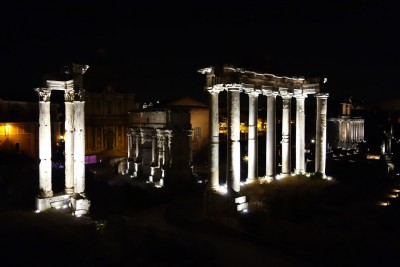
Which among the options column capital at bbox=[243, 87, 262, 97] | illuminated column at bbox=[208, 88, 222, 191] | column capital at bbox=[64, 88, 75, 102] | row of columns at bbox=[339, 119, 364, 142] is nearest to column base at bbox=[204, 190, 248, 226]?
illuminated column at bbox=[208, 88, 222, 191]

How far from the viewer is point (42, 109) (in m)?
19.3

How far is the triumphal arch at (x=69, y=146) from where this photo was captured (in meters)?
19.2

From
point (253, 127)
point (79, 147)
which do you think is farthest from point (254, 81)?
point (79, 147)

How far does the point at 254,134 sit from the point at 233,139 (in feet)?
11.6

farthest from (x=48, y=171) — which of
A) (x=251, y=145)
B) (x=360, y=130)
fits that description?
(x=360, y=130)

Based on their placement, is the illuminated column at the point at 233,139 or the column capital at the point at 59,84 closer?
the illuminated column at the point at 233,139

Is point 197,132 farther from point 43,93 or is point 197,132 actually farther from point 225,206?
point 43,93

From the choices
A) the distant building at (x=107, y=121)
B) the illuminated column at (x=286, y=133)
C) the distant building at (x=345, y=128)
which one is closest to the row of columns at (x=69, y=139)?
the illuminated column at (x=286, y=133)

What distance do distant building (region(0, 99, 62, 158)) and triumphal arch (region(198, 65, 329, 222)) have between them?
26.8 meters

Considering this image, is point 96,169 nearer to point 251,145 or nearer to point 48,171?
point 48,171

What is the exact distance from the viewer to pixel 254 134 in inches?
878

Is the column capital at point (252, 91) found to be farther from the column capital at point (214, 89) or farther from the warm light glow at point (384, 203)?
the warm light glow at point (384, 203)

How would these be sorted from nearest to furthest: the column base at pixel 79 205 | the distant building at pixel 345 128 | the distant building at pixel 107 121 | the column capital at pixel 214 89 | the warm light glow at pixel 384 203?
the column base at pixel 79 205 → the column capital at pixel 214 89 → the warm light glow at pixel 384 203 → the distant building at pixel 107 121 → the distant building at pixel 345 128

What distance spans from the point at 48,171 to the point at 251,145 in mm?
11563
